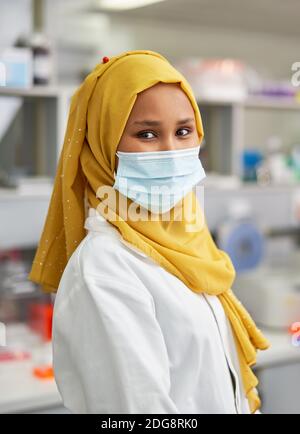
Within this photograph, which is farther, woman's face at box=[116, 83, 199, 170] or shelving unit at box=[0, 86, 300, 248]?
shelving unit at box=[0, 86, 300, 248]

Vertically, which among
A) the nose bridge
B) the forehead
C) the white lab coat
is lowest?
the white lab coat

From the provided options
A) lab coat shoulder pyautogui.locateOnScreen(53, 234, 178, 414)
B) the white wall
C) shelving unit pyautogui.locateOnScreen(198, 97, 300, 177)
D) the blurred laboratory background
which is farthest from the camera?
shelving unit pyautogui.locateOnScreen(198, 97, 300, 177)

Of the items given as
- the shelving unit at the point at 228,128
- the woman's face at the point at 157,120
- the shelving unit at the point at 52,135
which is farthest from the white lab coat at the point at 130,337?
the shelving unit at the point at 228,128

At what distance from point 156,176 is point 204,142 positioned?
3.98ft

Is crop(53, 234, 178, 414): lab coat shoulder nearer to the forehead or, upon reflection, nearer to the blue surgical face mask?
the blue surgical face mask

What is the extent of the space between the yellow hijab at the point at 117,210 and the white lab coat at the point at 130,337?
28 millimetres

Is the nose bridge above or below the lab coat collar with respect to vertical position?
above

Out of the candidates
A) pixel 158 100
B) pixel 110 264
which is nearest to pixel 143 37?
pixel 158 100

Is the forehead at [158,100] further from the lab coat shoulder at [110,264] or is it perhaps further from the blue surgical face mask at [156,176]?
the lab coat shoulder at [110,264]

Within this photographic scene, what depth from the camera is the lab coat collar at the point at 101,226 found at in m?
0.91

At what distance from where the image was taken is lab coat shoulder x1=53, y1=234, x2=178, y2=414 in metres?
0.83

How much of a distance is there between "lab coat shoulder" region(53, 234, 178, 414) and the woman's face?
0.16m

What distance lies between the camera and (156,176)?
929 mm

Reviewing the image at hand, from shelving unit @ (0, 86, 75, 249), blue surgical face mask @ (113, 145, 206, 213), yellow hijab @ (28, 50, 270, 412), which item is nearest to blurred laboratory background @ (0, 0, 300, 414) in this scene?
shelving unit @ (0, 86, 75, 249)
